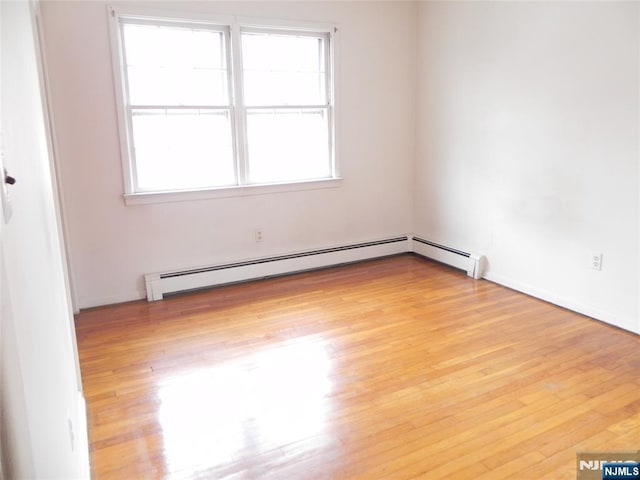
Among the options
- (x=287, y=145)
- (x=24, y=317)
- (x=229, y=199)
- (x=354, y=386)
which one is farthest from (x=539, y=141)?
(x=24, y=317)

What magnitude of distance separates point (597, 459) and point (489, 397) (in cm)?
55

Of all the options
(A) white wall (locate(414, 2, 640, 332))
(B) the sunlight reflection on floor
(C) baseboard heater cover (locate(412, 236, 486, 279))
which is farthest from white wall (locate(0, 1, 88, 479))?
(C) baseboard heater cover (locate(412, 236, 486, 279))

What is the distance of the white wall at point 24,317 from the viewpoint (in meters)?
0.72

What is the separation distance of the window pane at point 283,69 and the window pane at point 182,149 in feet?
1.31

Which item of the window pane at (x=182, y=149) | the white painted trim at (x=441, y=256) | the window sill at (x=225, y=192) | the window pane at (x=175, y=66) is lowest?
the white painted trim at (x=441, y=256)

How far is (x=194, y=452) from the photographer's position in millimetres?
2086

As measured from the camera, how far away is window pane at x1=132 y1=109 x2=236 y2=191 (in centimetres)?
381

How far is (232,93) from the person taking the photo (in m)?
4.00

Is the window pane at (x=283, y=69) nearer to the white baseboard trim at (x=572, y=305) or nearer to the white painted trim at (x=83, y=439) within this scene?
the white baseboard trim at (x=572, y=305)

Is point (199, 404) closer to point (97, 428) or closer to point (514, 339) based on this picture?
point (97, 428)

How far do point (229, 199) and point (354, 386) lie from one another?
215 cm

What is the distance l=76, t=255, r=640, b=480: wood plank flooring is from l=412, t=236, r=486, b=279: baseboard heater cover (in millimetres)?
365

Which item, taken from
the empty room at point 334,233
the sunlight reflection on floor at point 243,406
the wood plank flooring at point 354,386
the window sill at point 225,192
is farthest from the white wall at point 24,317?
the window sill at point 225,192

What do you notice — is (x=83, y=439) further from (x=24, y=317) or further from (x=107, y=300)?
(x=107, y=300)
